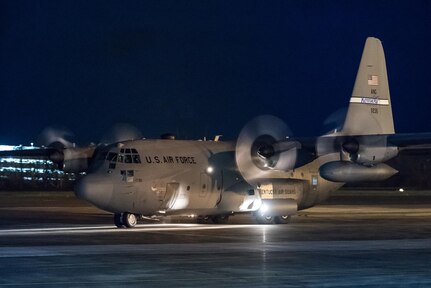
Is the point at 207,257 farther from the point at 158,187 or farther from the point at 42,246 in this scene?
the point at 158,187

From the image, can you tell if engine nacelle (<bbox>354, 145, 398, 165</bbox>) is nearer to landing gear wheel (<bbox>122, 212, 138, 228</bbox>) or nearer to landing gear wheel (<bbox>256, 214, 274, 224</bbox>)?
landing gear wheel (<bbox>256, 214, 274, 224</bbox>)

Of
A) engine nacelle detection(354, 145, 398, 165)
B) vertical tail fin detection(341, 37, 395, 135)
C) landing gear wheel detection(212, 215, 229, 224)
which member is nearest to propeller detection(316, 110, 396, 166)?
engine nacelle detection(354, 145, 398, 165)

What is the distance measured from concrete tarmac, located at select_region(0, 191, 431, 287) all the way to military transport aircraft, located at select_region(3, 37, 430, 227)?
5.04ft

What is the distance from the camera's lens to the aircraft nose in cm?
3022

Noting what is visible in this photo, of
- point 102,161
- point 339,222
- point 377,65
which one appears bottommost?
point 339,222

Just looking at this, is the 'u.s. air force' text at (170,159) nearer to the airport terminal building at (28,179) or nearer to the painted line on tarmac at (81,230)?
the painted line on tarmac at (81,230)

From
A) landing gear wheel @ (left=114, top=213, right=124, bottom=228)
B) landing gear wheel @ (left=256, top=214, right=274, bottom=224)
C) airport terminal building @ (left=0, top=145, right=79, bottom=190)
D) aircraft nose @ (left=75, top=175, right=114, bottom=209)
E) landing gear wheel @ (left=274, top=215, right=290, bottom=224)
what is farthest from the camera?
airport terminal building @ (left=0, top=145, right=79, bottom=190)

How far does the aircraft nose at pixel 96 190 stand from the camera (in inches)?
1190

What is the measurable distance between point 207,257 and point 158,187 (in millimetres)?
12856

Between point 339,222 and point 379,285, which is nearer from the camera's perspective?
point 379,285

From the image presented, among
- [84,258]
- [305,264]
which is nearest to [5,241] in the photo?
[84,258]

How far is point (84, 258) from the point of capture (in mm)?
19188

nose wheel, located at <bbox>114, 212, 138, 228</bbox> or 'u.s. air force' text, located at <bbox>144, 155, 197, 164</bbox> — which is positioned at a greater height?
'u.s. air force' text, located at <bbox>144, 155, 197, 164</bbox>

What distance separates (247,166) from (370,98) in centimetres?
715
